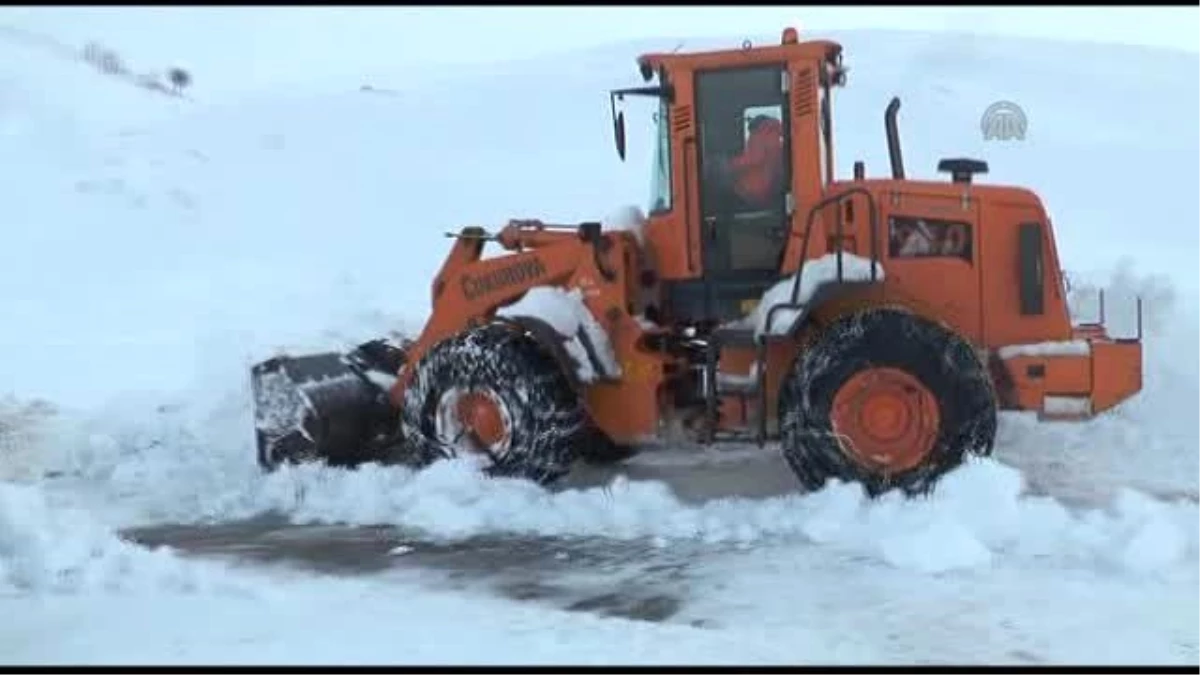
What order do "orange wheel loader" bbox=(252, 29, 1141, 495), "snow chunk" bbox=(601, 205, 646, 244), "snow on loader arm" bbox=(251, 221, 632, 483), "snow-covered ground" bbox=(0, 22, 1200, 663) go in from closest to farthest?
"snow-covered ground" bbox=(0, 22, 1200, 663) → "orange wheel loader" bbox=(252, 29, 1141, 495) → "snow on loader arm" bbox=(251, 221, 632, 483) → "snow chunk" bbox=(601, 205, 646, 244)

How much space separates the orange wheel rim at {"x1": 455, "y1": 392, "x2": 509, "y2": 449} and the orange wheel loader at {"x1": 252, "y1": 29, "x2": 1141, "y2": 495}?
0.01 meters

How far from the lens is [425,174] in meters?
27.9

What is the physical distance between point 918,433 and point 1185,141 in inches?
1010

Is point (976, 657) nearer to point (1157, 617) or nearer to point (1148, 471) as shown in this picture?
point (1157, 617)

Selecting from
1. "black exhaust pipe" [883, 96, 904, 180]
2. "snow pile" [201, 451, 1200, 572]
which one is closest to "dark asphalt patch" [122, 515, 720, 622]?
"snow pile" [201, 451, 1200, 572]

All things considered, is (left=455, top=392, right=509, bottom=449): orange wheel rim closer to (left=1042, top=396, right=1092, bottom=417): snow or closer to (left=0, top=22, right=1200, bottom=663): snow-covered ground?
(left=0, top=22, right=1200, bottom=663): snow-covered ground

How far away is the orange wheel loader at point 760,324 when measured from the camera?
771 cm

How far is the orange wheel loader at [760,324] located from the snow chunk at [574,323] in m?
0.01

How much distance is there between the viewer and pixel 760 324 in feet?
26.4

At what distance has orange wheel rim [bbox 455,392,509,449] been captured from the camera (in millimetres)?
8344

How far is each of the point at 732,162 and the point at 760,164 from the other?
0.16 m

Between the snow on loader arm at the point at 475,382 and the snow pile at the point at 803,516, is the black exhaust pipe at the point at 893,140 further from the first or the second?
the snow pile at the point at 803,516

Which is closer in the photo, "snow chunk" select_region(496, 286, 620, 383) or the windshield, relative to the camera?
"snow chunk" select_region(496, 286, 620, 383)

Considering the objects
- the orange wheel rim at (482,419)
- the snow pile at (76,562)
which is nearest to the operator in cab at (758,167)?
the orange wheel rim at (482,419)
